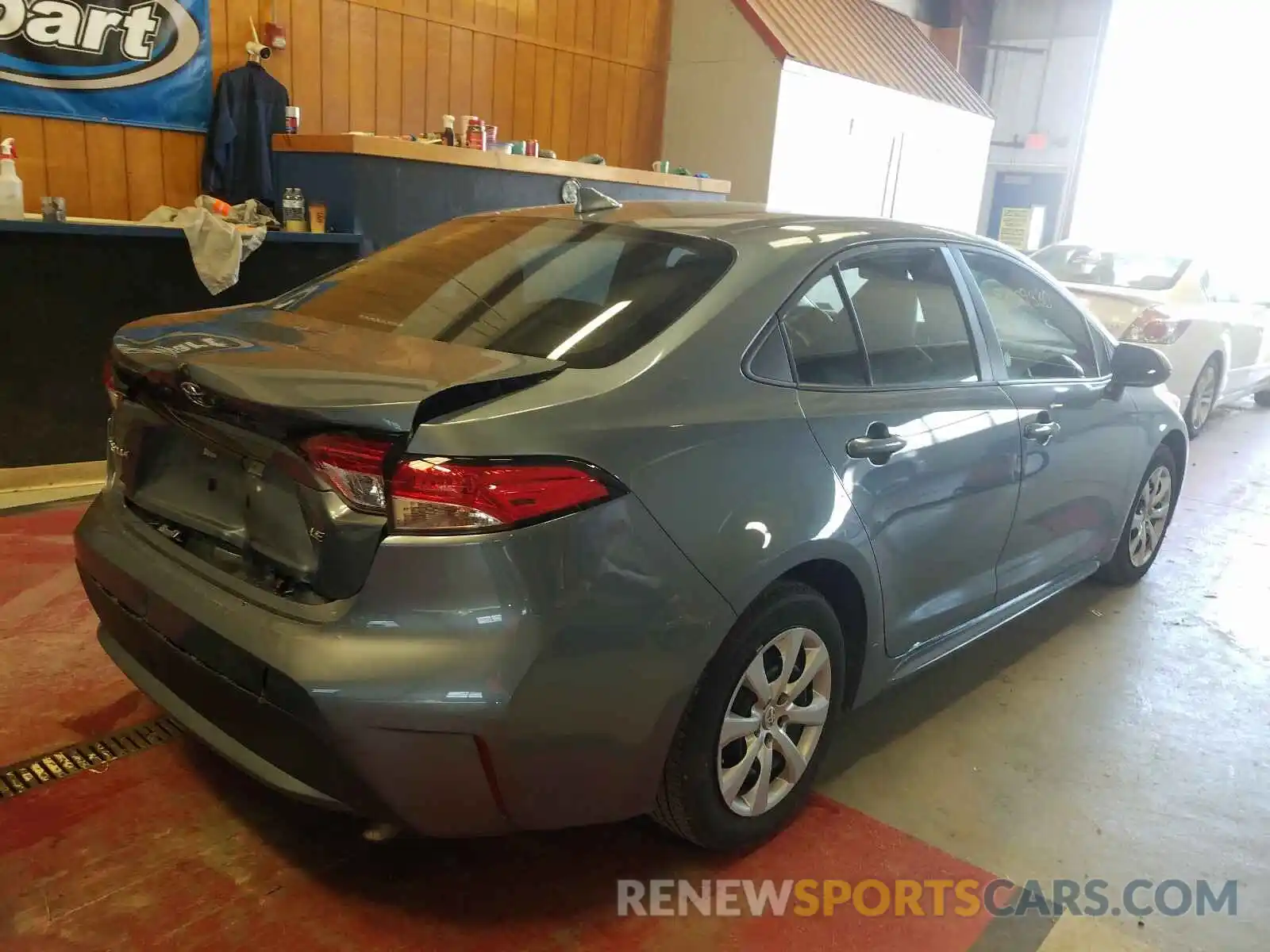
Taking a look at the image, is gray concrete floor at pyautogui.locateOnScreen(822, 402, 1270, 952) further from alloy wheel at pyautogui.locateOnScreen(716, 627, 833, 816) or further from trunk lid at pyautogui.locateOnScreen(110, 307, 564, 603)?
trunk lid at pyautogui.locateOnScreen(110, 307, 564, 603)

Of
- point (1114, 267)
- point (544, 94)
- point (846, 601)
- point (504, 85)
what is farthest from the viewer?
point (1114, 267)

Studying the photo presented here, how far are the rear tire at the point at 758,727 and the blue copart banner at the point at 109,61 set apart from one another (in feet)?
13.6

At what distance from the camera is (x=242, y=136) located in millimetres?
5062

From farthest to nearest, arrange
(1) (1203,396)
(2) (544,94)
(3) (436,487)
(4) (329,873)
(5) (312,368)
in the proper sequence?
(1) (1203,396) < (2) (544,94) < (4) (329,873) < (5) (312,368) < (3) (436,487)

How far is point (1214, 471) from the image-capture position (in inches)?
249

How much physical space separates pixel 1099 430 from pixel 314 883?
2603mm

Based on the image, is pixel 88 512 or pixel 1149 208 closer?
pixel 88 512

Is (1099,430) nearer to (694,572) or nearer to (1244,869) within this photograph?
(1244,869)

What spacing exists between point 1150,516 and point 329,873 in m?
3.35

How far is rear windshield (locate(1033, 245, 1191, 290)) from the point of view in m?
7.05

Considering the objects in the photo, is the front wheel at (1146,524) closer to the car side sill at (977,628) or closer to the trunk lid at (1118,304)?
the car side sill at (977,628)

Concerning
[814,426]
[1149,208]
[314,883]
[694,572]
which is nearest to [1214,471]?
[814,426]

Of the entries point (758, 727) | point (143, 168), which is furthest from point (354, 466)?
point (143, 168)

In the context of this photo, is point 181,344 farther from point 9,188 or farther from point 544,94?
point 544,94
